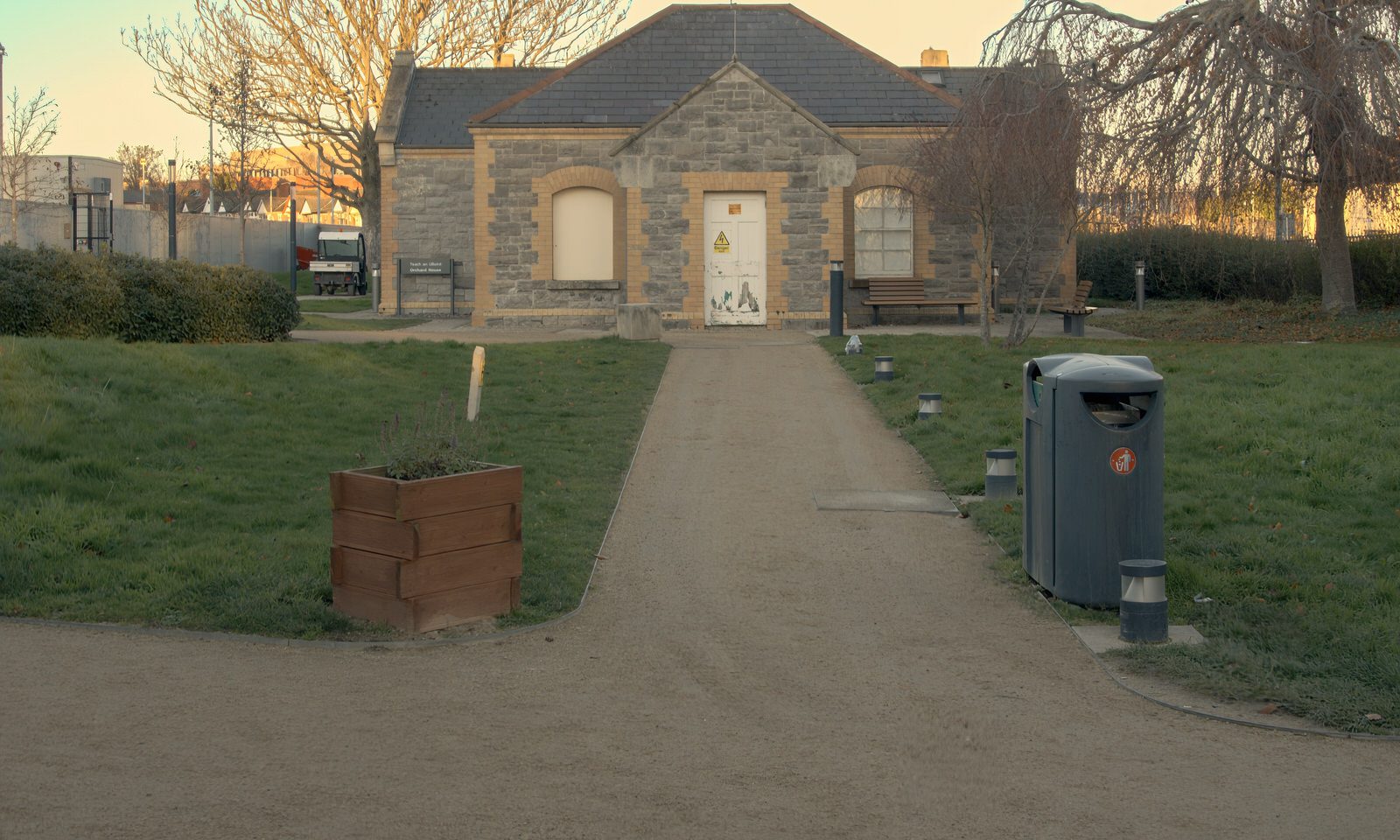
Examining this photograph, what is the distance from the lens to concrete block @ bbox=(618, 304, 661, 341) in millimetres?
22141

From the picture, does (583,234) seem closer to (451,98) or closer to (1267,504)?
(451,98)

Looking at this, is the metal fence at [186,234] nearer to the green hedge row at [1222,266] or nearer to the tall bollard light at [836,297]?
the tall bollard light at [836,297]

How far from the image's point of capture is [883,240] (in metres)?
27.7

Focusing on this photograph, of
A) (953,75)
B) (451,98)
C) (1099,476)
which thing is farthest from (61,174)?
(1099,476)

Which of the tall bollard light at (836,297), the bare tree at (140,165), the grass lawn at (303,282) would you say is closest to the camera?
the tall bollard light at (836,297)

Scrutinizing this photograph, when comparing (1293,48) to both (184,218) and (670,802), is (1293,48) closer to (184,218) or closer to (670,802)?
(670,802)

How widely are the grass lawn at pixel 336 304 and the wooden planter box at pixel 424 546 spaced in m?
28.1

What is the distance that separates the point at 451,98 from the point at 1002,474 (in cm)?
2563

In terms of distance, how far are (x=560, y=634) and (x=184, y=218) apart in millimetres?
43506

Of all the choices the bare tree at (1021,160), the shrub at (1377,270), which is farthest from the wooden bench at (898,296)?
the shrub at (1377,270)

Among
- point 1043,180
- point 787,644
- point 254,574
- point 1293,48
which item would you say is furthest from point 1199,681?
point 1293,48

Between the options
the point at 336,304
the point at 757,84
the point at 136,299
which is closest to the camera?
the point at 136,299

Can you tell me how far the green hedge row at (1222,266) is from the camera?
27094 millimetres

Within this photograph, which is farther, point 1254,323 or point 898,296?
point 898,296
